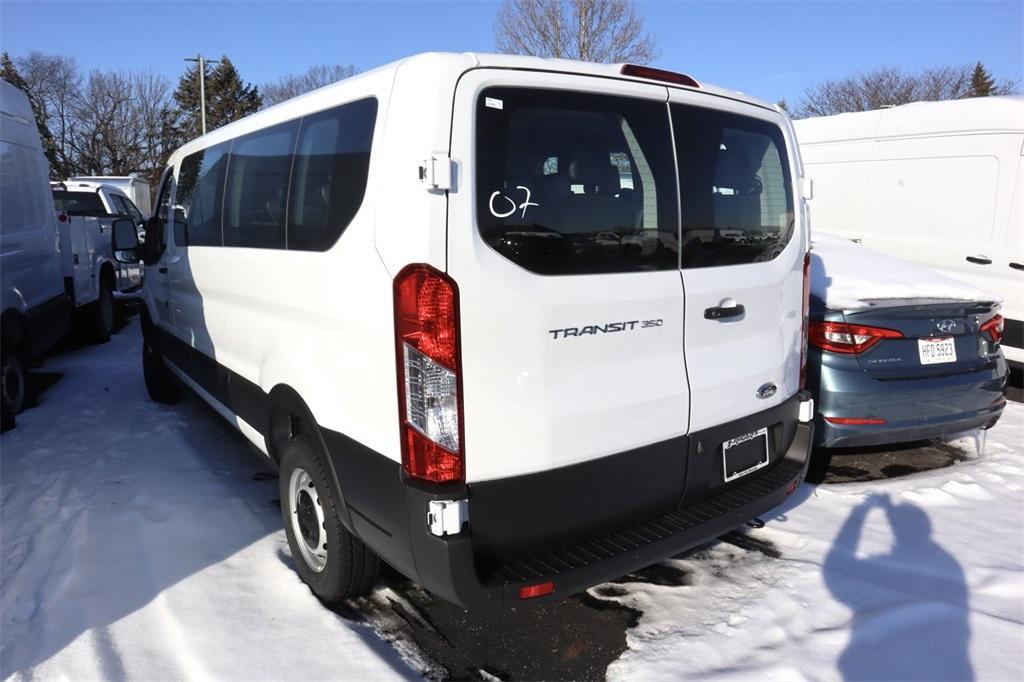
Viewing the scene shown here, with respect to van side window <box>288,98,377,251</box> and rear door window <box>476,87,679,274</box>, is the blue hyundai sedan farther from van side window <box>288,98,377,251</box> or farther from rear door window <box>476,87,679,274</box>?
van side window <box>288,98,377,251</box>

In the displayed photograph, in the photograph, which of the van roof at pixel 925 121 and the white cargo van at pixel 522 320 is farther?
the van roof at pixel 925 121

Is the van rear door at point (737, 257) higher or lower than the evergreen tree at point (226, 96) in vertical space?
lower

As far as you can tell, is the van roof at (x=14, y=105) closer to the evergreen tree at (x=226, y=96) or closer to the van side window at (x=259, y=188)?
the van side window at (x=259, y=188)

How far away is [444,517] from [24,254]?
5862 mm

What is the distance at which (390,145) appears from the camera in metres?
2.41

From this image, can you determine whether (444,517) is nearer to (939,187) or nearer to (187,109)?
(939,187)

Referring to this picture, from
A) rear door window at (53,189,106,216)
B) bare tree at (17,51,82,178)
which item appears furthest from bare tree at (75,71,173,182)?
rear door window at (53,189,106,216)

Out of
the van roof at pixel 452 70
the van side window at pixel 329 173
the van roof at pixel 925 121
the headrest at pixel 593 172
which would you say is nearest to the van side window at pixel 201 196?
the van roof at pixel 452 70

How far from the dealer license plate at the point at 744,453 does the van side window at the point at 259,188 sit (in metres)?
2.13

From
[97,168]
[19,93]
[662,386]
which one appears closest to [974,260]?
[662,386]

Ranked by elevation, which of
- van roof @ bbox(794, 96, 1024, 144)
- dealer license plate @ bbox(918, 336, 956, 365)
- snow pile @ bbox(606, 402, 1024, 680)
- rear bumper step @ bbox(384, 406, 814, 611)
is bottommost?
snow pile @ bbox(606, 402, 1024, 680)

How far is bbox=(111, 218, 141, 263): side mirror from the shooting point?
221 inches

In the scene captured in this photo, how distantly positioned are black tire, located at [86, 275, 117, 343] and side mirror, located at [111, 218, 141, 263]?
4.03 meters

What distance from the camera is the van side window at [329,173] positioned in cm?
263
